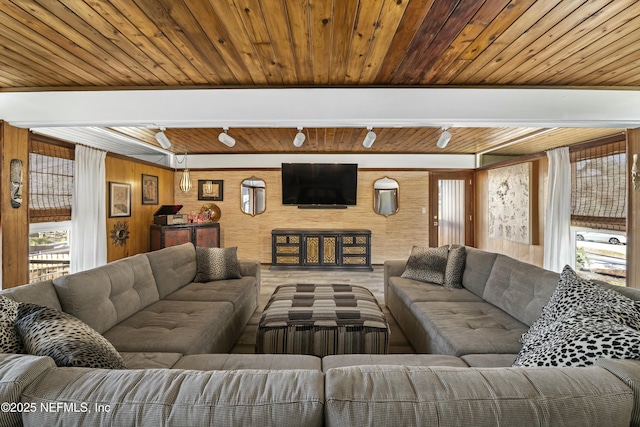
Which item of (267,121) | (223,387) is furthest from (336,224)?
(223,387)

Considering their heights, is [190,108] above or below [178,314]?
above

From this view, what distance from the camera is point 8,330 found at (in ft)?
4.08

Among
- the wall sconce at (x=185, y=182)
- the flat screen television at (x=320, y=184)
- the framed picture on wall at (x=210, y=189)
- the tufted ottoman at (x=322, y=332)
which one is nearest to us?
the tufted ottoman at (x=322, y=332)

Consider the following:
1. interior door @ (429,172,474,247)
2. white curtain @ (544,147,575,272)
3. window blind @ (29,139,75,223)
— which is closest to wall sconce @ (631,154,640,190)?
white curtain @ (544,147,575,272)

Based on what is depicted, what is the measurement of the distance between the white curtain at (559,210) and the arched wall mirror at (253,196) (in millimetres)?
4910

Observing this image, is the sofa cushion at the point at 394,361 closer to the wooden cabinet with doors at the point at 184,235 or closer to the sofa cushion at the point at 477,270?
the sofa cushion at the point at 477,270

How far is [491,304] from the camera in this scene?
8.53 ft

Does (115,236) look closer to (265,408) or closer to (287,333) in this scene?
(287,333)

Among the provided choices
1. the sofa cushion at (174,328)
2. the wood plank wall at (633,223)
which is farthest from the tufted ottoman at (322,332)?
the wood plank wall at (633,223)

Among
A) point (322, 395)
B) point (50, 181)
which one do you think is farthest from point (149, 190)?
point (322, 395)

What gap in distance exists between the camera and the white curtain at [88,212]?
12.6 ft

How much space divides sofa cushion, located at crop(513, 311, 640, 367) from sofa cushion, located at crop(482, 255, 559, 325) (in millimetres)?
798

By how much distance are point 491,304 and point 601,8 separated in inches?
84.7

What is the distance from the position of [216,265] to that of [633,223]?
14.3ft
